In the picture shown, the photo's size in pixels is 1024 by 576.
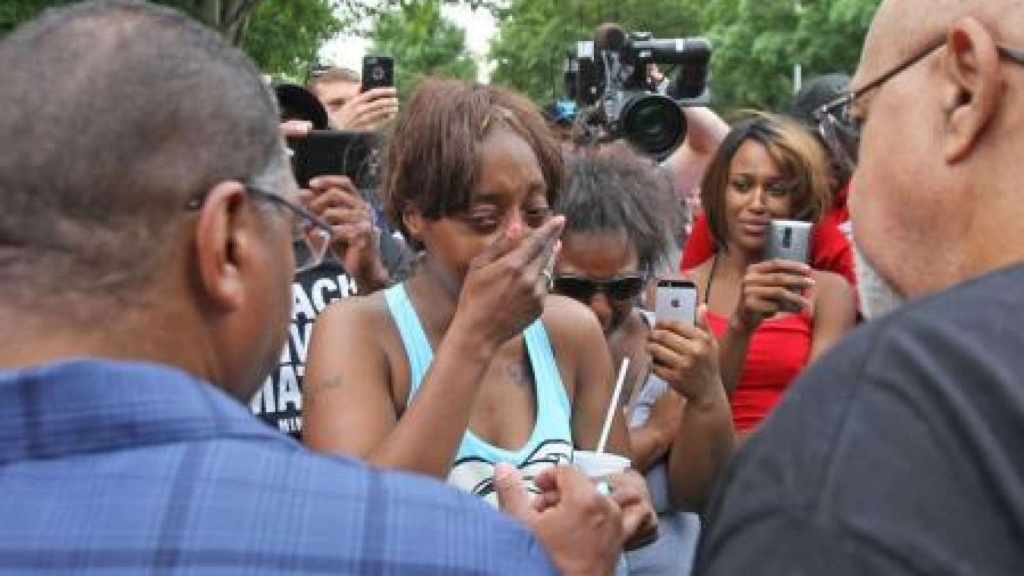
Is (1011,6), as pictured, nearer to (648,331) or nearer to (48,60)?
(48,60)

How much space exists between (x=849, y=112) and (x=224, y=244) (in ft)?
2.79

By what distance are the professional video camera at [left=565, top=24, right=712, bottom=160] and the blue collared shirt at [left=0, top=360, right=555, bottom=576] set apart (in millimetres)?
4091

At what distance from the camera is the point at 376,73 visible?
4.34 m

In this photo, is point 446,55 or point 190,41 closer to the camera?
point 190,41

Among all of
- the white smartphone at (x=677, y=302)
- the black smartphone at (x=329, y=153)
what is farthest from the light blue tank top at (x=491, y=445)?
the black smartphone at (x=329, y=153)

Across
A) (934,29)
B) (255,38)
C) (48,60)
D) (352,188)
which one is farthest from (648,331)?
(255,38)

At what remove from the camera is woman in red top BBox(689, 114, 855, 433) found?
3.67 metres

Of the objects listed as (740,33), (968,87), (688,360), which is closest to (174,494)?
(968,87)

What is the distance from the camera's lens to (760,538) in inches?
45.8

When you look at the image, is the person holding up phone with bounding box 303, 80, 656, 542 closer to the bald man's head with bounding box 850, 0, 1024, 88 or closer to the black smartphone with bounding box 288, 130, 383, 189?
the bald man's head with bounding box 850, 0, 1024, 88

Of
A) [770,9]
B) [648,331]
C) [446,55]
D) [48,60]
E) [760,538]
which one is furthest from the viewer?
[446,55]

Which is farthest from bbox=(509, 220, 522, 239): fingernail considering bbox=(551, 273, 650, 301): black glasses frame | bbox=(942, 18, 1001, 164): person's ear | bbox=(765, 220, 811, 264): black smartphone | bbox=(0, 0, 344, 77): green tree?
bbox=(0, 0, 344, 77): green tree

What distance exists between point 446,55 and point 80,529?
187 feet

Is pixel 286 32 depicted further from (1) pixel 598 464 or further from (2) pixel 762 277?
(1) pixel 598 464
